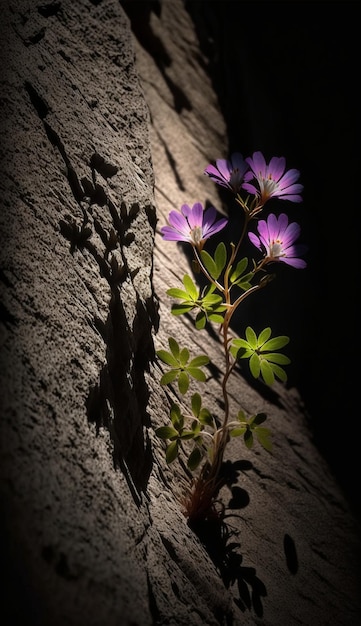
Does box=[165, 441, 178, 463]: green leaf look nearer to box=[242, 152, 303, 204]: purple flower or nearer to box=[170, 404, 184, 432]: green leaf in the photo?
box=[170, 404, 184, 432]: green leaf

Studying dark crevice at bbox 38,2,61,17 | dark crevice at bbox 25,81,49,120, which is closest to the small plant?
dark crevice at bbox 25,81,49,120

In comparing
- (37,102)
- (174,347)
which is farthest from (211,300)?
(37,102)

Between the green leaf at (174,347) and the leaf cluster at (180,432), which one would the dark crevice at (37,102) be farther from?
the leaf cluster at (180,432)

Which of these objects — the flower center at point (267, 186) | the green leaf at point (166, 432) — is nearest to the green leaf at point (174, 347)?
the green leaf at point (166, 432)

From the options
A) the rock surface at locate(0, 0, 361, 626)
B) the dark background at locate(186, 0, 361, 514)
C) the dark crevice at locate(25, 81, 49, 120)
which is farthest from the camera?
the dark background at locate(186, 0, 361, 514)

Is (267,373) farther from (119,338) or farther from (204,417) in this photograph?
(119,338)

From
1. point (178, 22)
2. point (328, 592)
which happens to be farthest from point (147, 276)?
point (178, 22)

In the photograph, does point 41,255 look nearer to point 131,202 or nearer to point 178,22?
point 131,202
